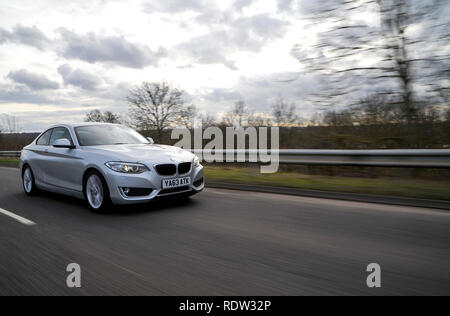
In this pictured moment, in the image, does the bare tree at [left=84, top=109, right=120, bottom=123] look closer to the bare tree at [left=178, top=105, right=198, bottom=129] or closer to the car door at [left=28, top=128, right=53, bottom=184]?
the bare tree at [left=178, top=105, right=198, bottom=129]

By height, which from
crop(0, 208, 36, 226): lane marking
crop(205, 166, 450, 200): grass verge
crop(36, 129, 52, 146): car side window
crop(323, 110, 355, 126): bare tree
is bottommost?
crop(0, 208, 36, 226): lane marking

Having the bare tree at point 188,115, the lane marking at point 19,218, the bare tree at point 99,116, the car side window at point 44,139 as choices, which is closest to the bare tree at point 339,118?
the car side window at point 44,139

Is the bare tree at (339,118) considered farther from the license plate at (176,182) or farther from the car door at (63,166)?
the car door at (63,166)

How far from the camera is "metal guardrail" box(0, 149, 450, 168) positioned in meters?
6.40

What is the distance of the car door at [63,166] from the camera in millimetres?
5562

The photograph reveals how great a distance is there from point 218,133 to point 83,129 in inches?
643

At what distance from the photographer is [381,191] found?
619 cm

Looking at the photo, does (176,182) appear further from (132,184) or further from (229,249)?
(229,249)

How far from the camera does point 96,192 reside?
17.1 ft

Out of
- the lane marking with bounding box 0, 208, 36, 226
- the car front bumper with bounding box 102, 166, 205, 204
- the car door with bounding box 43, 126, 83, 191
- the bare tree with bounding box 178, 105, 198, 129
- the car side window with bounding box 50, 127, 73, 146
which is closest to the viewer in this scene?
the lane marking with bounding box 0, 208, 36, 226

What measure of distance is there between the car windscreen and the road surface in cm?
120

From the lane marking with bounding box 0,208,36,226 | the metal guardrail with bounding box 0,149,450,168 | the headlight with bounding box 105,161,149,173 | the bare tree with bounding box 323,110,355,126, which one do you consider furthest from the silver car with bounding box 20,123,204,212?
the bare tree with bounding box 323,110,355,126
